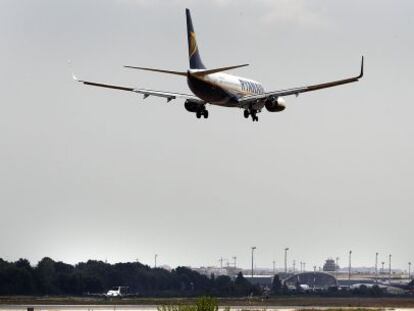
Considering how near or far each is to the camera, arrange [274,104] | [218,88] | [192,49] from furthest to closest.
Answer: [192,49] → [274,104] → [218,88]

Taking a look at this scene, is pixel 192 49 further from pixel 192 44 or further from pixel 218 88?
pixel 218 88

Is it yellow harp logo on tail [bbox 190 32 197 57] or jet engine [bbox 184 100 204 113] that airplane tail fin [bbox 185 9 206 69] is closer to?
yellow harp logo on tail [bbox 190 32 197 57]

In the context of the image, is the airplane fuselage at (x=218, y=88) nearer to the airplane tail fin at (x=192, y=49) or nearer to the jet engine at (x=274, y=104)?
the jet engine at (x=274, y=104)

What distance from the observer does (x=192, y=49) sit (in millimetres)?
135375

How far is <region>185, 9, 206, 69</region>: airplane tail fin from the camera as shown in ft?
440

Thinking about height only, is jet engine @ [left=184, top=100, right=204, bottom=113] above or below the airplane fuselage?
below

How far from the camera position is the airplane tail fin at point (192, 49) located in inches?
5285

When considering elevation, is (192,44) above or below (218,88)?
above

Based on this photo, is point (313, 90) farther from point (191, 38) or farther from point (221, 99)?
point (191, 38)

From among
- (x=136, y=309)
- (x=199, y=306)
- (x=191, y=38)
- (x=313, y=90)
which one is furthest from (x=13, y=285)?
(x=199, y=306)

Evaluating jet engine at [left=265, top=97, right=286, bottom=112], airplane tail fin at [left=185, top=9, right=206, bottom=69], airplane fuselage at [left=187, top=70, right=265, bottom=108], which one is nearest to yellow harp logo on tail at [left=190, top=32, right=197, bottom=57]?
airplane tail fin at [left=185, top=9, right=206, bottom=69]

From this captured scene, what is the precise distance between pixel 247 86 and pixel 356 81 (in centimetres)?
2085

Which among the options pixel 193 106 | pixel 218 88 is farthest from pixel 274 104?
pixel 193 106

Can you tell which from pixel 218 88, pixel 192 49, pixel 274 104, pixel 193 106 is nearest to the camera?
pixel 218 88
